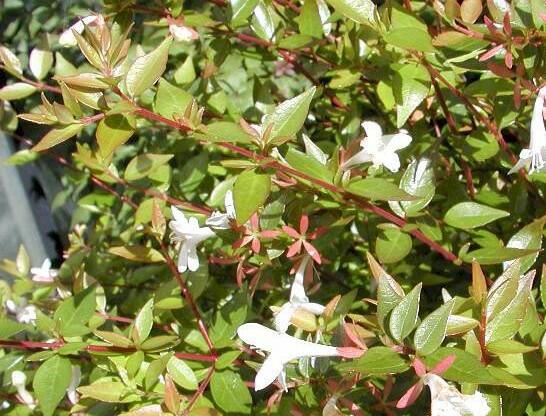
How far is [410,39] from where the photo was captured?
3.02ft

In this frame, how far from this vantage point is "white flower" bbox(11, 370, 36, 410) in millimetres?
1218

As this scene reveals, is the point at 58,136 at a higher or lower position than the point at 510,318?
higher

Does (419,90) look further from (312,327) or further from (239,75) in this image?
(239,75)

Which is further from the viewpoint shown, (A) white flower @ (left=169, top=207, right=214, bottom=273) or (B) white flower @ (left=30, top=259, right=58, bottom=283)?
(B) white flower @ (left=30, top=259, right=58, bottom=283)

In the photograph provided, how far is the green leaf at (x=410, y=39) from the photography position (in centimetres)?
92

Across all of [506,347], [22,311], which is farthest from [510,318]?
[22,311]

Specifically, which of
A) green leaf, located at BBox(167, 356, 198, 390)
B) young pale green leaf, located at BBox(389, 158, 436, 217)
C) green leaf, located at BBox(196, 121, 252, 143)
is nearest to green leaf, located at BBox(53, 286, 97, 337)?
green leaf, located at BBox(167, 356, 198, 390)

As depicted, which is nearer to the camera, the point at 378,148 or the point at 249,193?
the point at 249,193

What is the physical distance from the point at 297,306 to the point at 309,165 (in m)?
0.18

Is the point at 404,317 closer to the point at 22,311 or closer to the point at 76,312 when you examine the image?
the point at 76,312

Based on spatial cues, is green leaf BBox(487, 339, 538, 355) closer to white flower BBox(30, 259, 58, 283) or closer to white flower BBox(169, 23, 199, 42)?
white flower BBox(169, 23, 199, 42)

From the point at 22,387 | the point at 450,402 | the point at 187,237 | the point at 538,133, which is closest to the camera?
the point at 450,402

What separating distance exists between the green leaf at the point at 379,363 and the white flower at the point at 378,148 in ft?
0.95

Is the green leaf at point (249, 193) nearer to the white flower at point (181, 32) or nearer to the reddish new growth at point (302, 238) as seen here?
the reddish new growth at point (302, 238)
